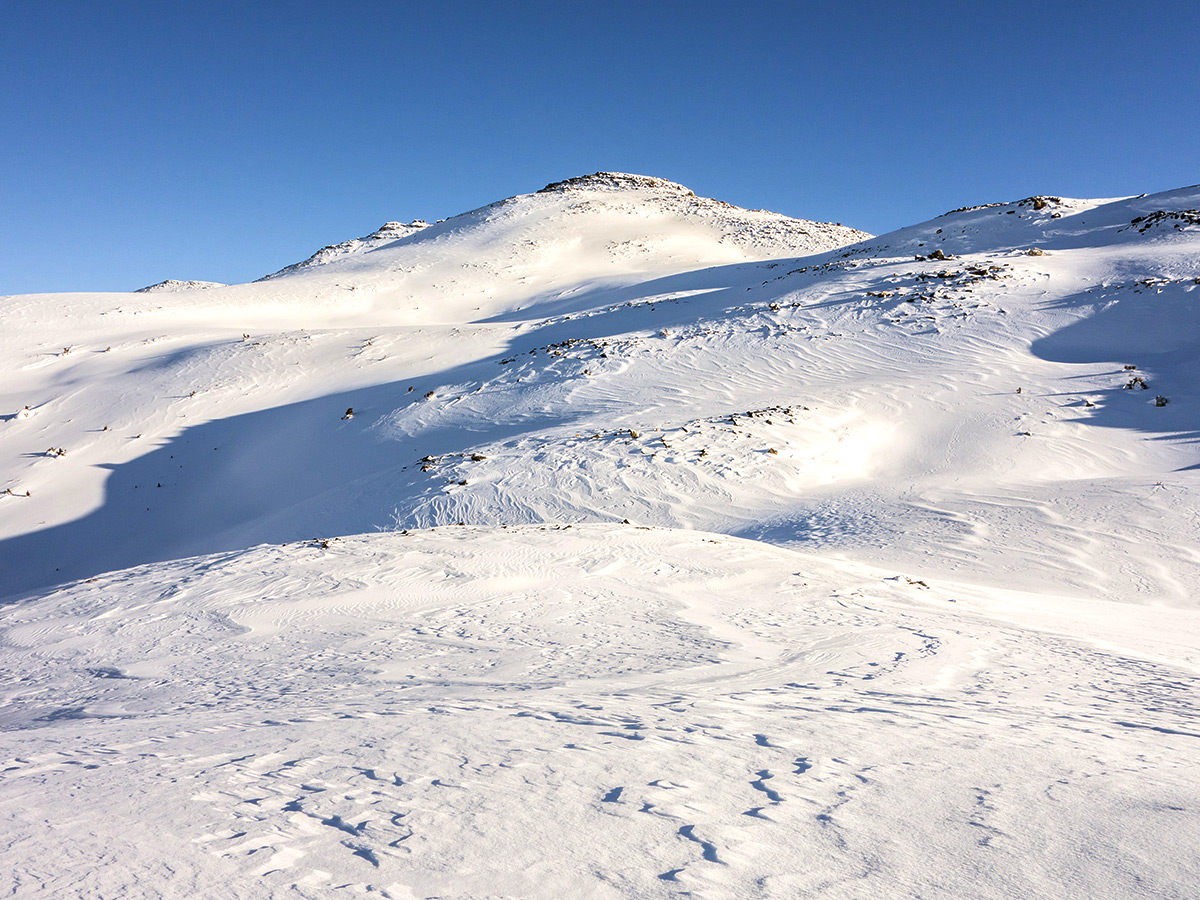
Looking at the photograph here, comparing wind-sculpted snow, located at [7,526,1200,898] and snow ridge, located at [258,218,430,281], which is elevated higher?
snow ridge, located at [258,218,430,281]

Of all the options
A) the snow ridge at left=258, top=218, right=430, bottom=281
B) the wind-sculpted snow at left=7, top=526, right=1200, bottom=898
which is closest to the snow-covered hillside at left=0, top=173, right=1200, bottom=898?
the wind-sculpted snow at left=7, top=526, right=1200, bottom=898

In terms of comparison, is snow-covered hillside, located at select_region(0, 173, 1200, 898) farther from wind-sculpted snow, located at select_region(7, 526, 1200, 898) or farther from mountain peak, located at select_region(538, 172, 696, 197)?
mountain peak, located at select_region(538, 172, 696, 197)

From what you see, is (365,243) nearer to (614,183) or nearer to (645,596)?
(614,183)

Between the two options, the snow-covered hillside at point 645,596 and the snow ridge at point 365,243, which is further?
the snow ridge at point 365,243

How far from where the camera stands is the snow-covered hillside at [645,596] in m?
2.19

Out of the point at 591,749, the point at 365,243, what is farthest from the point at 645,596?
the point at 365,243

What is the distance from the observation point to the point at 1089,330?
1418 cm

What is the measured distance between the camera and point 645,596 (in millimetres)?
6320

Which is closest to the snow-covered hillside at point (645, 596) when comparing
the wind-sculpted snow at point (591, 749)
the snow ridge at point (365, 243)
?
the wind-sculpted snow at point (591, 749)

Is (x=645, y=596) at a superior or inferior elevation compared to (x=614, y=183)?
inferior

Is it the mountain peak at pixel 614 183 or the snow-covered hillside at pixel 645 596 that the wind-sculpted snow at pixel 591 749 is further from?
the mountain peak at pixel 614 183

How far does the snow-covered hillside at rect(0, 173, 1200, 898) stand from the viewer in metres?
2.19

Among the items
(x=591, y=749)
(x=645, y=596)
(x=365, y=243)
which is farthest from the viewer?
(x=365, y=243)

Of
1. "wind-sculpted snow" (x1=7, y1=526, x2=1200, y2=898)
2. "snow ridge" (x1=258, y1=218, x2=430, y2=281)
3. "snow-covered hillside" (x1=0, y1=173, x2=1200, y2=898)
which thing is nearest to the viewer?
"wind-sculpted snow" (x1=7, y1=526, x2=1200, y2=898)
